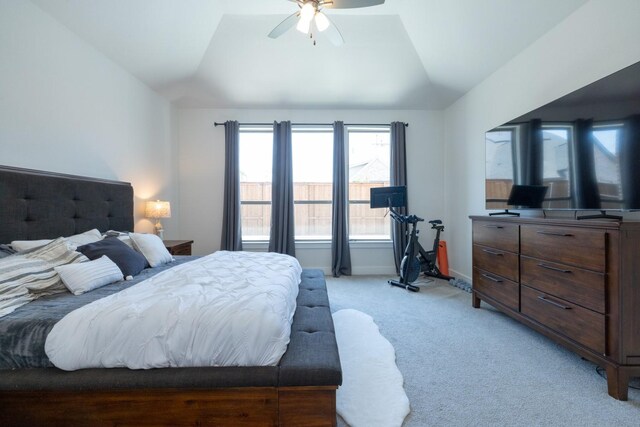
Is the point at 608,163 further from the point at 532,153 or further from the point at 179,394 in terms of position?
the point at 179,394

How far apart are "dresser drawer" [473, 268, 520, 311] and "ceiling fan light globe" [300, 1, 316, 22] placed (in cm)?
285

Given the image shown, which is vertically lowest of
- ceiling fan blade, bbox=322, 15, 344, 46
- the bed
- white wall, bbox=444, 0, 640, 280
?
the bed

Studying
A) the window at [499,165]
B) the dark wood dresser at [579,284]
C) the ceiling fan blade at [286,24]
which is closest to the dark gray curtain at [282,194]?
the ceiling fan blade at [286,24]

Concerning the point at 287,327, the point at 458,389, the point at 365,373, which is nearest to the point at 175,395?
the point at 287,327

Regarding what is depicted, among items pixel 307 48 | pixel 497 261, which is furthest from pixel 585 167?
pixel 307 48

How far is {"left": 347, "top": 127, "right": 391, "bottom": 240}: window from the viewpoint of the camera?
466 centimetres

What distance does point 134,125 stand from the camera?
3.38m

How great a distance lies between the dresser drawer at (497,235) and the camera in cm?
233

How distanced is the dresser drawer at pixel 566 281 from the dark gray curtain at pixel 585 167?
0.52 meters

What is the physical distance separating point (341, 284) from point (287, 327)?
2697 millimetres

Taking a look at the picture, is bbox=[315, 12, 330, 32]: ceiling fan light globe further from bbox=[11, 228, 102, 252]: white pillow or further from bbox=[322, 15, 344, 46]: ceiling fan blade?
bbox=[11, 228, 102, 252]: white pillow

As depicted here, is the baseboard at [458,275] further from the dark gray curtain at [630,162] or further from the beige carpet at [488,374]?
the dark gray curtain at [630,162]

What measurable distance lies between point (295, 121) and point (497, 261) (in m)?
3.47

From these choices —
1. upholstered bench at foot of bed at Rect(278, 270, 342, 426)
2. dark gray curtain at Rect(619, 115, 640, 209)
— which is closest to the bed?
upholstered bench at foot of bed at Rect(278, 270, 342, 426)
